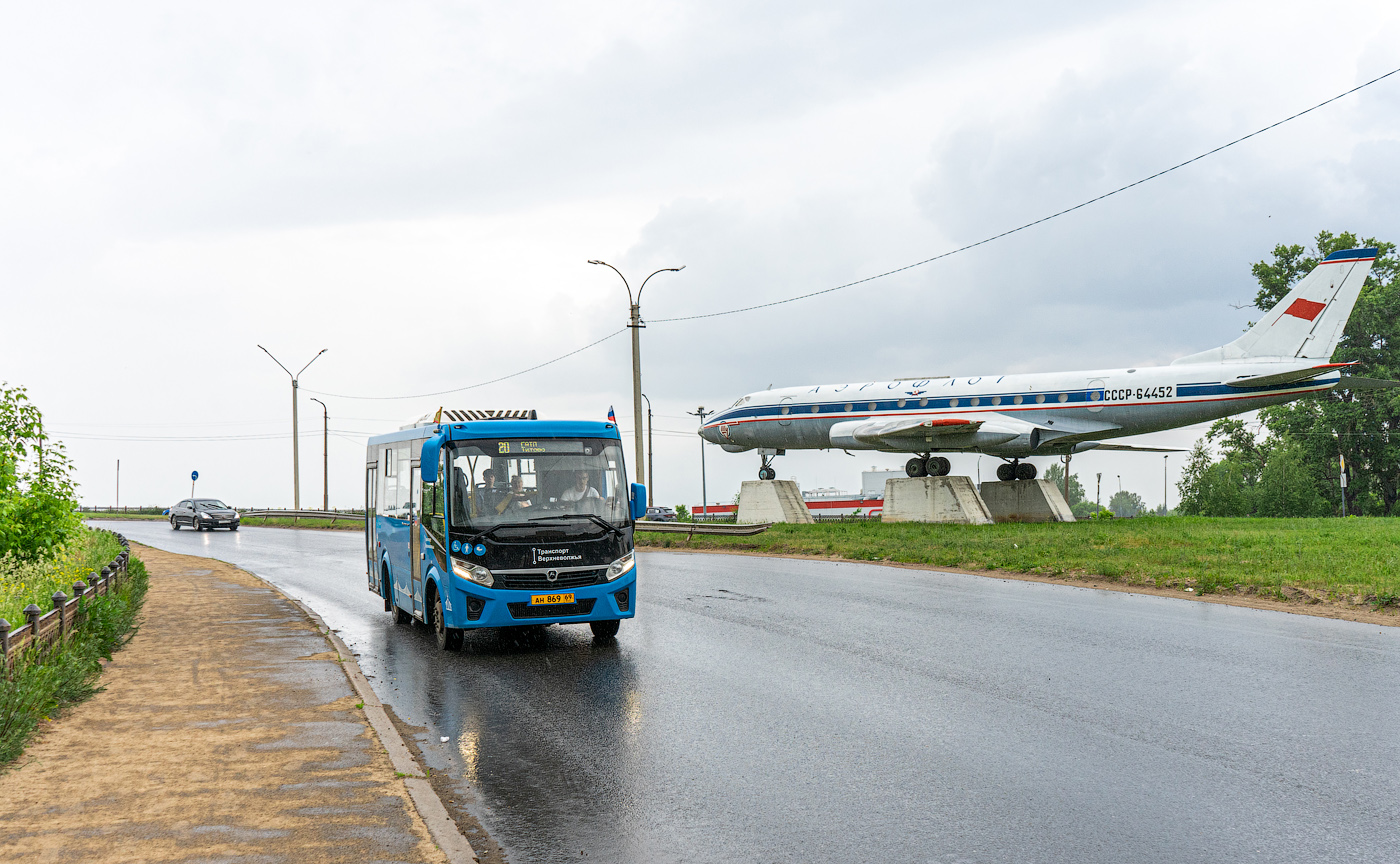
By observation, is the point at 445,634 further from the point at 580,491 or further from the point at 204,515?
the point at 204,515

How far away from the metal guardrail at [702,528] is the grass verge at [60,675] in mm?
18409

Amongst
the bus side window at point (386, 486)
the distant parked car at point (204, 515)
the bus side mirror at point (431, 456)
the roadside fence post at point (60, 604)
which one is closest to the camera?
the roadside fence post at point (60, 604)

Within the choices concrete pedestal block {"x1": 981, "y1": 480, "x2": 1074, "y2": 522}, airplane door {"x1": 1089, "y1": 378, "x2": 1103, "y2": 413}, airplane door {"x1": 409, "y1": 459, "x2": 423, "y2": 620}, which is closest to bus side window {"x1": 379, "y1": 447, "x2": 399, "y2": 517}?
airplane door {"x1": 409, "y1": 459, "x2": 423, "y2": 620}

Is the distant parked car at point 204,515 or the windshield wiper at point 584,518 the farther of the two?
the distant parked car at point 204,515

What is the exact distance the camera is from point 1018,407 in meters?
35.6

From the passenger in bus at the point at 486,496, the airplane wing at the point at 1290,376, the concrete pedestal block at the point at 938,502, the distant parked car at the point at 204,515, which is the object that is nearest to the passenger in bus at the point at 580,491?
the passenger in bus at the point at 486,496

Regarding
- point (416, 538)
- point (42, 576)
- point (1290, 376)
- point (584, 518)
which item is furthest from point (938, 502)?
point (42, 576)

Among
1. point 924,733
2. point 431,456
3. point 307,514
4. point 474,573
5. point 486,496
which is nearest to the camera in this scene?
point 924,733

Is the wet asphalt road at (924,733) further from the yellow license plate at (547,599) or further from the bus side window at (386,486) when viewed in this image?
the bus side window at (386,486)

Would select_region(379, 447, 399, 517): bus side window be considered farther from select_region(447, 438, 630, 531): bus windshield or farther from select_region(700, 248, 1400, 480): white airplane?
select_region(700, 248, 1400, 480): white airplane

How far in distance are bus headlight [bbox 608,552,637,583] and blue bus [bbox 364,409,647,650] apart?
0.04ft

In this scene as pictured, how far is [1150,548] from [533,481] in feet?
52.8

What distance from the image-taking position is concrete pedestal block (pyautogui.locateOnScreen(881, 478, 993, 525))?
3462cm

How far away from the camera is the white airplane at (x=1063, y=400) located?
3138 centimetres
